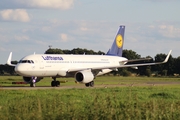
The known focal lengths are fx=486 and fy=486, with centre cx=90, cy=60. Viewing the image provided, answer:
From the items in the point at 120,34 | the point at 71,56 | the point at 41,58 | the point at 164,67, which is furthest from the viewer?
the point at 164,67

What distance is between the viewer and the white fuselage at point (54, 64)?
148ft

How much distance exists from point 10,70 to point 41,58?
370 feet

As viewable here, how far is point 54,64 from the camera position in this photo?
4759 cm

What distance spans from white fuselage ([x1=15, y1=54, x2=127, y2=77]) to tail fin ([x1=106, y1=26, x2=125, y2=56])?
608 cm

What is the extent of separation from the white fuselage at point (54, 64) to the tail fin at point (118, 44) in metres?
6.08

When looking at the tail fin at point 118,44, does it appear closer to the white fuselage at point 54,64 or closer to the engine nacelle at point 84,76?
the white fuselage at point 54,64

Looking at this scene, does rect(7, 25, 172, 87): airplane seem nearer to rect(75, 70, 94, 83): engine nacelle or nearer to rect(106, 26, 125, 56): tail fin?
rect(75, 70, 94, 83): engine nacelle

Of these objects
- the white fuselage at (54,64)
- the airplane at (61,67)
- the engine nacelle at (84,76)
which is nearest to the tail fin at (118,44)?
the airplane at (61,67)

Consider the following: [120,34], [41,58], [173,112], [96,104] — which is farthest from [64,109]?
[120,34]

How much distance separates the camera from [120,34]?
209 ft

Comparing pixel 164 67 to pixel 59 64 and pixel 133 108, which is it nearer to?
pixel 59 64

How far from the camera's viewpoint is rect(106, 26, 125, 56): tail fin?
61.9 metres

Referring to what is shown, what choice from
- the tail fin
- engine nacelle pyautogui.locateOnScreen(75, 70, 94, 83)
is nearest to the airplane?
engine nacelle pyautogui.locateOnScreen(75, 70, 94, 83)

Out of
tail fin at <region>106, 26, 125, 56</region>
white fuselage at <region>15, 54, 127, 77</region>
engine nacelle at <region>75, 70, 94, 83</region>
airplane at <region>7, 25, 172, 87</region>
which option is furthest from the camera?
tail fin at <region>106, 26, 125, 56</region>
